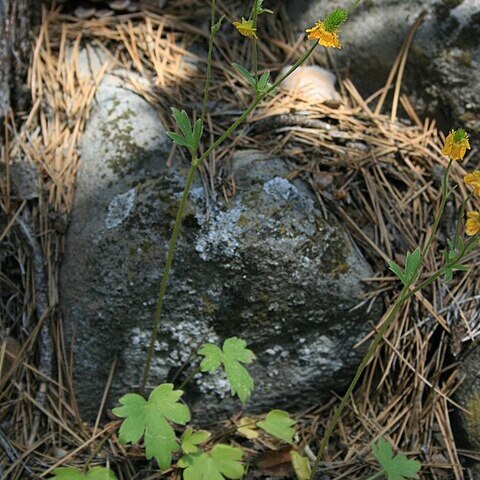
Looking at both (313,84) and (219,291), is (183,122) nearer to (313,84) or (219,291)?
(219,291)

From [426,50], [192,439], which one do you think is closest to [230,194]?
[192,439]

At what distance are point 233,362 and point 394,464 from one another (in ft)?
1.81

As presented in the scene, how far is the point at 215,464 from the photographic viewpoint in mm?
1992

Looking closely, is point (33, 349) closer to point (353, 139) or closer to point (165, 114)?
point (165, 114)

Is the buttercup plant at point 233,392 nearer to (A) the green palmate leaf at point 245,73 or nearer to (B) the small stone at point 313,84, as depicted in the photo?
(A) the green palmate leaf at point 245,73

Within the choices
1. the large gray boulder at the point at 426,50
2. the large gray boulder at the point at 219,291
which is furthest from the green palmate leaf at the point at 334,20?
the large gray boulder at the point at 426,50

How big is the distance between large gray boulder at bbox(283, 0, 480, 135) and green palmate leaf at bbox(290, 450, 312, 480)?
4.46 ft

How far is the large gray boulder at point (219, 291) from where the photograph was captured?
2.24 metres

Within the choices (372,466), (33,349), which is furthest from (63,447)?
(372,466)

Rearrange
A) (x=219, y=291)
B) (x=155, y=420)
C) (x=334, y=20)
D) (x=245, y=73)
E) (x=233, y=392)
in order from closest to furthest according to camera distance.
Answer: (x=334, y=20) < (x=245, y=73) < (x=155, y=420) < (x=233, y=392) < (x=219, y=291)

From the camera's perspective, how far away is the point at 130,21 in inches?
110

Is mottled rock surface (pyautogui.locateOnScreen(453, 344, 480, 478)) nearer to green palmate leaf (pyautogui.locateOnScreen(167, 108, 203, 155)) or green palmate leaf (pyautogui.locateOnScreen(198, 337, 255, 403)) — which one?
green palmate leaf (pyautogui.locateOnScreen(198, 337, 255, 403))

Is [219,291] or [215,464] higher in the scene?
[219,291]

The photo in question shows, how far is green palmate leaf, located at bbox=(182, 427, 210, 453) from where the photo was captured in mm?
2016
